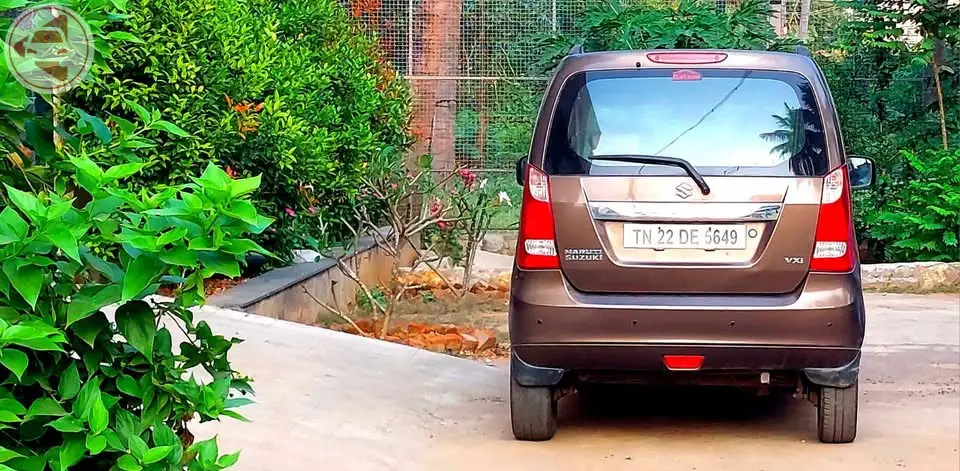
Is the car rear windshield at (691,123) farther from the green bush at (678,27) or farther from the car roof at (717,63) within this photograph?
the green bush at (678,27)

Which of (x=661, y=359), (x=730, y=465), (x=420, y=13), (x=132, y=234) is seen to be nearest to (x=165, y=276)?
(x=132, y=234)

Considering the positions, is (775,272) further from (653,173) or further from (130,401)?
(130,401)

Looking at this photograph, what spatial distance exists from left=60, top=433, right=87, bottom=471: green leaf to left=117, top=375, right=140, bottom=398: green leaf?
0.47 feet

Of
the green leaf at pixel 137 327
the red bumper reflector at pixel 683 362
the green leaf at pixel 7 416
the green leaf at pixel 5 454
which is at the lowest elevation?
the red bumper reflector at pixel 683 362

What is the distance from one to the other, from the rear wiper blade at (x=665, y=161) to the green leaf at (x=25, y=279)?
3121 millimetres

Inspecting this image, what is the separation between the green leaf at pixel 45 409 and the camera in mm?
2270

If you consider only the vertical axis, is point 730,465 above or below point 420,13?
below

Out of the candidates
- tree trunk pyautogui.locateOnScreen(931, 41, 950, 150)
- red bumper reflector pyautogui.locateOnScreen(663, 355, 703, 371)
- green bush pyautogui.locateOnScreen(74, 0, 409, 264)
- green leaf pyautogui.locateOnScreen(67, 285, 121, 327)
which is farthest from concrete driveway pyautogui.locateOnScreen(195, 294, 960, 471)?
tree trunk pyautogui.locateOnScreen(931, 41, 950, 150)

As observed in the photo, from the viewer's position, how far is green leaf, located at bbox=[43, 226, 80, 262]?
2100 mm

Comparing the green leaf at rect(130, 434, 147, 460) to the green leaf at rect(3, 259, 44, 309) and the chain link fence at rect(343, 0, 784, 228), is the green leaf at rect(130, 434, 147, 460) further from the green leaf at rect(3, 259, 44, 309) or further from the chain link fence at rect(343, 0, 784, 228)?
the chain link fence at rect(343, 0, 784, 228)

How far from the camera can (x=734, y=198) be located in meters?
→ 4.84

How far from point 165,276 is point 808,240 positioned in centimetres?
314

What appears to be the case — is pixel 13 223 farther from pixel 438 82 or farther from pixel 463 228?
pixel 438 82

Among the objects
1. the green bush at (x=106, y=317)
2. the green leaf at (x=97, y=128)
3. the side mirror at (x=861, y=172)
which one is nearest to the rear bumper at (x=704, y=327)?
the side mirror at (x=861, y=172)
